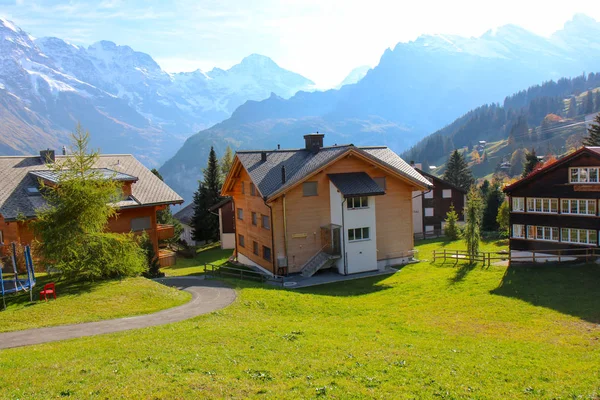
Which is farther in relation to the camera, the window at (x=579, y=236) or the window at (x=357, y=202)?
the window at (x=357, y=202)

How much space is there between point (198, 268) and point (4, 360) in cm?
3094

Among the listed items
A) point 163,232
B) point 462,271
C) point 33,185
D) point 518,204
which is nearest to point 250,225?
point 163,232

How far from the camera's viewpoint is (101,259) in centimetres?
2731

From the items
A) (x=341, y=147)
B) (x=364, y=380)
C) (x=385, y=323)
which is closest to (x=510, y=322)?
(x=385, y=323)

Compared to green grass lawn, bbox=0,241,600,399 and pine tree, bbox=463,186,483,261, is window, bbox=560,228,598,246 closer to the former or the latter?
pine tree, bbox=463,186,483,261

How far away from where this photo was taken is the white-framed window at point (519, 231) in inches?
1518

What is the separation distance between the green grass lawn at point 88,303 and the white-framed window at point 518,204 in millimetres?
26663

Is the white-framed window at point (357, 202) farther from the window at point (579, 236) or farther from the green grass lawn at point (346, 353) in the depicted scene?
the window at point (579, 236)

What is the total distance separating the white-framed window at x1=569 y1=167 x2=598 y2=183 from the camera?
3316 centimetres

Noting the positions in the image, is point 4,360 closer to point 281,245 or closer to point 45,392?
point 45,392

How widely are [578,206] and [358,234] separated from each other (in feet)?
51.2

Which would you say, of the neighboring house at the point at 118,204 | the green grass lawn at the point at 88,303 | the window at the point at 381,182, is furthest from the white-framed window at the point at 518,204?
the neighboring house at the point at 118,204

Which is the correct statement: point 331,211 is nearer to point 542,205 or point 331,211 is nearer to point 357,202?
point 357,202

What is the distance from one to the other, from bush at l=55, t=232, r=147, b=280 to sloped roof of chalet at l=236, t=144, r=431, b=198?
1056 cm
